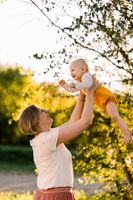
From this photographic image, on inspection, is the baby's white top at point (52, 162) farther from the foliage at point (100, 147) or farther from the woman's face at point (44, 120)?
the foliage at point (100, 147)

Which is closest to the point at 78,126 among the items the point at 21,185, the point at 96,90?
the point at 96,90

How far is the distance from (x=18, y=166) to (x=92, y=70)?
24177 millimetres

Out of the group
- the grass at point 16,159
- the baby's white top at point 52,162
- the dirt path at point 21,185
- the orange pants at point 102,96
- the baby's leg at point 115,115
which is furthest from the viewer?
the grass at point 16,159

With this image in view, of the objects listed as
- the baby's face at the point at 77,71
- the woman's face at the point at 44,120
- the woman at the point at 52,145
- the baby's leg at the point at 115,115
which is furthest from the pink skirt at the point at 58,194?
the baby's face at the point at 77,71

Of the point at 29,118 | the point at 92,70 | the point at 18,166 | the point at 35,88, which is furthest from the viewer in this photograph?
the point at 18,166

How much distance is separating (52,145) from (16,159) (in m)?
33.9

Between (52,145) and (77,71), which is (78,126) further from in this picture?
(77,71)

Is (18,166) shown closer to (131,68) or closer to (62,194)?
(131,68)

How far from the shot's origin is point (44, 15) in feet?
36.4

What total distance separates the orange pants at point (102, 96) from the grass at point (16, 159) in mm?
25605

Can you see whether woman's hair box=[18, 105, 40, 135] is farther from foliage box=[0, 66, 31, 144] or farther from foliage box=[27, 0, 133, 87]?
foliage box=[0, 66, 31, 144]

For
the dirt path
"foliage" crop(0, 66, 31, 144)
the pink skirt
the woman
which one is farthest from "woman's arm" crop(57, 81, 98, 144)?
"foliage" crop(0, 66, 31, 144)

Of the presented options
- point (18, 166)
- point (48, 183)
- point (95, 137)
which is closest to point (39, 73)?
point (95, 137)

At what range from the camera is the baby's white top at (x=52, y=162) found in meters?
6.20
